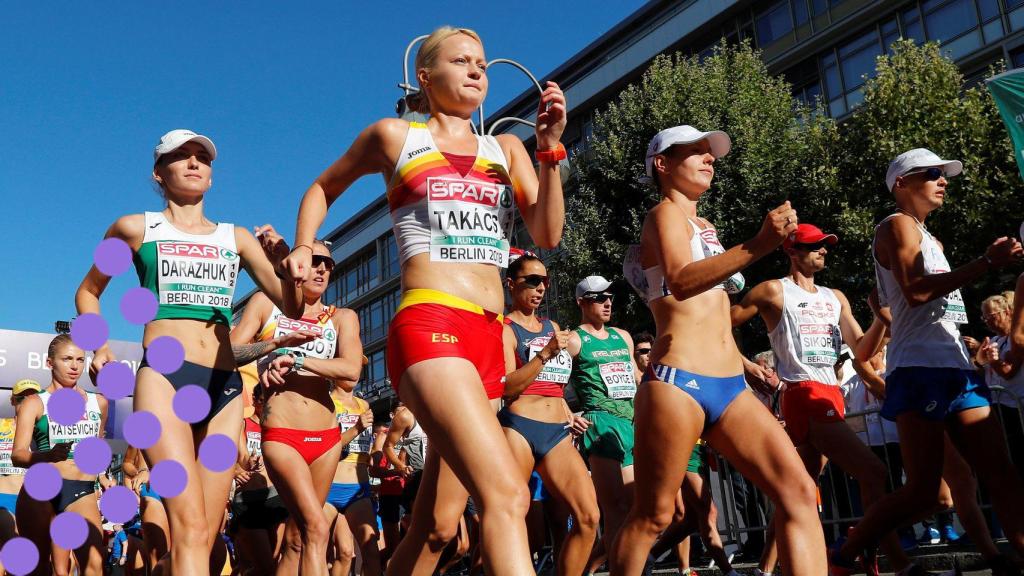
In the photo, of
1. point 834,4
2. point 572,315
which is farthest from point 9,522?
point 834,4

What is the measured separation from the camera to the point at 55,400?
5305 millimetres

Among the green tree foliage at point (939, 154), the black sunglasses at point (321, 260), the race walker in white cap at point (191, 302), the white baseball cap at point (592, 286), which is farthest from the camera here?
the green tree foliage at point (939, 154)

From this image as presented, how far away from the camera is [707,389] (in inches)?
148

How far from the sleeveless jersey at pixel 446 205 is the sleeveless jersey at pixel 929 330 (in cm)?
244

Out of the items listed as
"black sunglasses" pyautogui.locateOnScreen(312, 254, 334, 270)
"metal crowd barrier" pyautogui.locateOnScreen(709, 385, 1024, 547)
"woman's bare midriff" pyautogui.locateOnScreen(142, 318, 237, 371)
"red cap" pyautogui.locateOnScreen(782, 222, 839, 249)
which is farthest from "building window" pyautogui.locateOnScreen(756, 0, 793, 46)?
"woman's bare midriff" pyautogui.locateOnScreen(142, 318, 237, 371)

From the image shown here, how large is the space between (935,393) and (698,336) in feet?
5.11

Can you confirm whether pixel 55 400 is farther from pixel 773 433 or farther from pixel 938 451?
pixel 938 451

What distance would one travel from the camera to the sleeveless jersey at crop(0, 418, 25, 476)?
9258 mm

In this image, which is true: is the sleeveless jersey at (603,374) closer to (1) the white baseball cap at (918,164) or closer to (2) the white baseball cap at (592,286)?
(2) the white baseball cap at (592,286)

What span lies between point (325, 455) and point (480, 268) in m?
2.80
